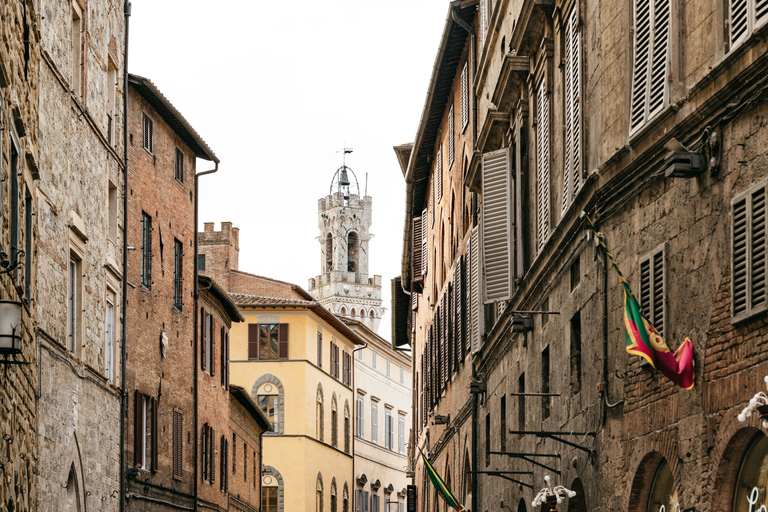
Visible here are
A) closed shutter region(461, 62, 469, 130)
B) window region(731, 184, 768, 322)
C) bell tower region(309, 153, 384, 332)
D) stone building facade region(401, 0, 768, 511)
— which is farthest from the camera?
bell tower region(309, 153, 384, 332)

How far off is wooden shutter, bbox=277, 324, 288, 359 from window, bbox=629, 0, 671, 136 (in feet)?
150

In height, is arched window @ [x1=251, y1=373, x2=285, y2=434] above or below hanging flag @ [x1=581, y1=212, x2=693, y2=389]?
above

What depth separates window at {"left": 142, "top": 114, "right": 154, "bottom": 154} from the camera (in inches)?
1109

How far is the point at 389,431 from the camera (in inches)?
2943

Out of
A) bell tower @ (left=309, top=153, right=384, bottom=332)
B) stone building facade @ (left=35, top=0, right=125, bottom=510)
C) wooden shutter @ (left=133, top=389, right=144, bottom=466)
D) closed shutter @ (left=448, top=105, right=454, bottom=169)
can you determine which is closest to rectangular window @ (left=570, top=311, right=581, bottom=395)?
stone building facade @ (left=35, top=0, right=125, bottom=510)

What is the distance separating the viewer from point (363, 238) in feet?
449

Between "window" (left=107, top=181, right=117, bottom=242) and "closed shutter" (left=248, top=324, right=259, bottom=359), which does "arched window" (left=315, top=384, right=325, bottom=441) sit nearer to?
"closed shutter" (left=248, top=324, right=259, bottom=359)

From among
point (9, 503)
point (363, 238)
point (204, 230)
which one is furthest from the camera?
point (363, 238)

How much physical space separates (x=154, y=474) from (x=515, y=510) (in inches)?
464

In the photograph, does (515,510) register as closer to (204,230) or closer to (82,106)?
(82,106)

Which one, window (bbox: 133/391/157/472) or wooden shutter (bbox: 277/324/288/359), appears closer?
window (bbox: 133/391/157/472)

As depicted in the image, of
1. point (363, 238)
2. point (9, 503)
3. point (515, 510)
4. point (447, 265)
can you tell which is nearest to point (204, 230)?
point (447, 265)

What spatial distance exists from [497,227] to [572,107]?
15.1 ft

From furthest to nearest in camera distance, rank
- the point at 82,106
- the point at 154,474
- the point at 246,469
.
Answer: the point at 246,469 → the point at 154,474 → the point at 82,106
